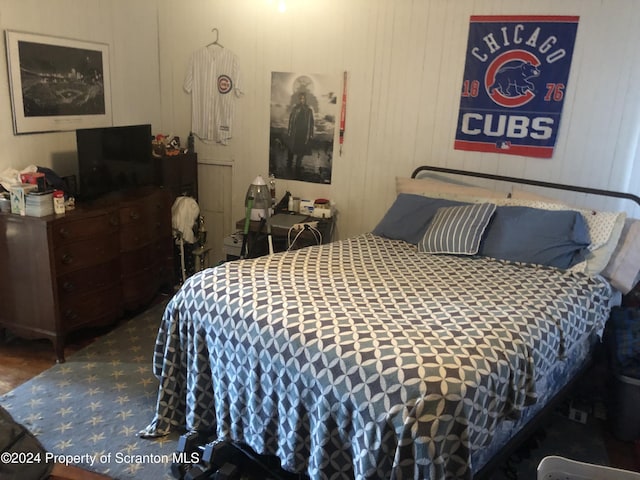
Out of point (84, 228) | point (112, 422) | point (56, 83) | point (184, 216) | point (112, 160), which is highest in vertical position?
point (56, 83)

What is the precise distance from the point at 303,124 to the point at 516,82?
1547mm

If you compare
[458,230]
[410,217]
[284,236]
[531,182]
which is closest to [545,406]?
[458,230]

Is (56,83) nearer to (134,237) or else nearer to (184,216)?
(134,237)

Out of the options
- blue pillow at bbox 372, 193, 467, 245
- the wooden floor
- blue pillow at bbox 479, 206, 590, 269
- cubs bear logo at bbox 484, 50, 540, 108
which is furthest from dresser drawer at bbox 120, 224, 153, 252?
cubs bear logo at bbox 484, 50, 540, 108

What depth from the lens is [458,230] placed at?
9.83 ft

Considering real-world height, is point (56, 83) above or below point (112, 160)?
above

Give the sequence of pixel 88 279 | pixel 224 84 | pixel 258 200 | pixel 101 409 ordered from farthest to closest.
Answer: pixel 224 84, pixel 258 200, pixel 88 279, pixel 101 409

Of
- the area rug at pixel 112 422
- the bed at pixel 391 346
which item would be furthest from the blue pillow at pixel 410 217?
the area rug at pixel 112 422

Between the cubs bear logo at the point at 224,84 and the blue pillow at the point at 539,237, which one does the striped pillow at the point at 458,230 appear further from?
the cubs bear logo at the point at 224,84

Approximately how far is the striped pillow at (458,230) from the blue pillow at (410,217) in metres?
0.09

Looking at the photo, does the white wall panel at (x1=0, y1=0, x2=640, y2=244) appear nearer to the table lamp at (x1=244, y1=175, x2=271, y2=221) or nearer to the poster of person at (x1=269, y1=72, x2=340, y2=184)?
the poster of person at (x1=269, y1=72, x2=340, y2=184)

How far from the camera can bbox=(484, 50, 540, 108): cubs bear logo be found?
3.28 m

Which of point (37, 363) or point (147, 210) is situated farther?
point (147, 210)

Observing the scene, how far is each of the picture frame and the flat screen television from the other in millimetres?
360
